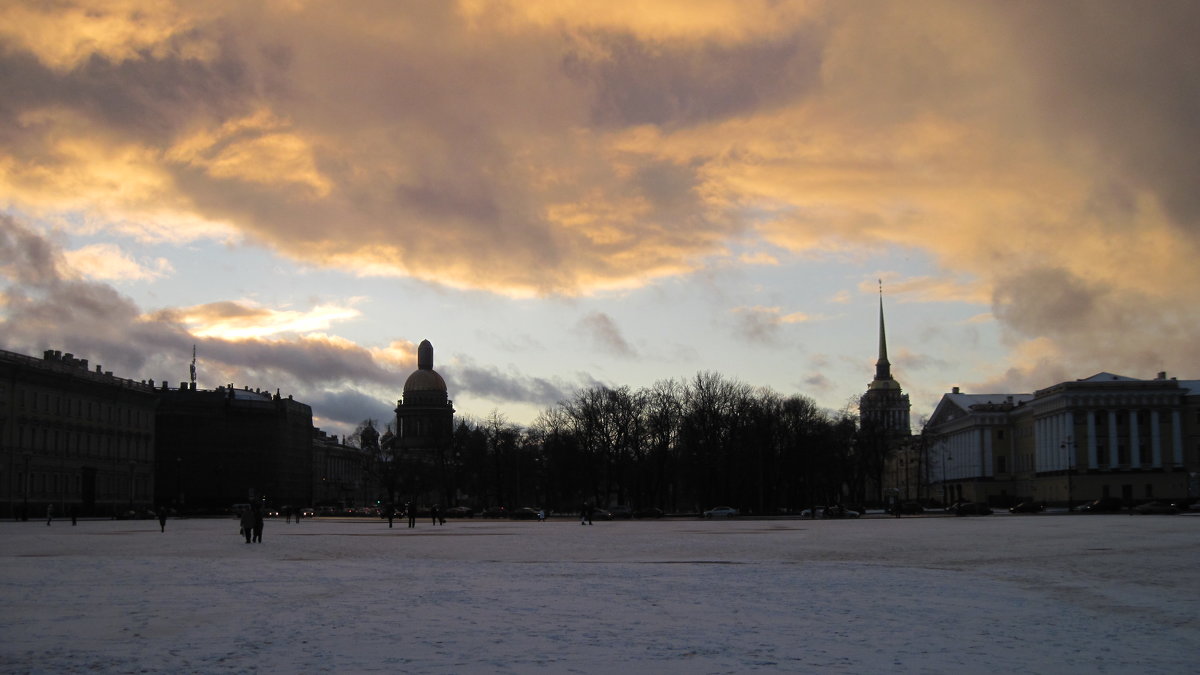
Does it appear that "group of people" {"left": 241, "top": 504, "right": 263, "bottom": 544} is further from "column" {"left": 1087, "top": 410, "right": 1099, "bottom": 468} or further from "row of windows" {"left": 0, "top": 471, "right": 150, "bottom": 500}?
"column" {"left": 1087, "top": 410, "right": 1099, "bottom": 468}

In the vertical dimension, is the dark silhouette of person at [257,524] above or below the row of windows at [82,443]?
below

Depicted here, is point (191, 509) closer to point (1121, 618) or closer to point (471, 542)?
point (471, 542)

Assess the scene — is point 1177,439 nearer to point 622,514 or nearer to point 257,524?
point 622,514

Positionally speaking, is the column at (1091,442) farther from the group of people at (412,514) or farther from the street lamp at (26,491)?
the street lamp at (26,491)

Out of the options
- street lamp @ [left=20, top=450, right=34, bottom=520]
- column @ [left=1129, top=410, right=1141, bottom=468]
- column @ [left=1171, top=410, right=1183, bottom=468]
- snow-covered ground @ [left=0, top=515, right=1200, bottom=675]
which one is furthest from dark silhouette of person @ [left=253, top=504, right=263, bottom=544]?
column @ [left=1171, top=410, right=1183, bottom=468]

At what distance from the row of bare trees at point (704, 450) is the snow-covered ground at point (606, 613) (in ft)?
239

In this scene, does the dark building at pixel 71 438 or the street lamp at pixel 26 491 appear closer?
the street lamp at pixel 26 491

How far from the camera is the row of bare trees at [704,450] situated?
10969cm

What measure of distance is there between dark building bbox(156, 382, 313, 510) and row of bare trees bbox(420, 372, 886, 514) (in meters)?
28.6

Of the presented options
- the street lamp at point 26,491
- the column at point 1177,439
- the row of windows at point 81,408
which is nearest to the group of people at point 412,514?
the street lamp at point 26,491

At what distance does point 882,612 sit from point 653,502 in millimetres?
96245

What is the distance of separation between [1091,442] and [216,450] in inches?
3985

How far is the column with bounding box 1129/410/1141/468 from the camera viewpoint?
13625 centimetres

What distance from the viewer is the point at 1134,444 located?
136 metres
